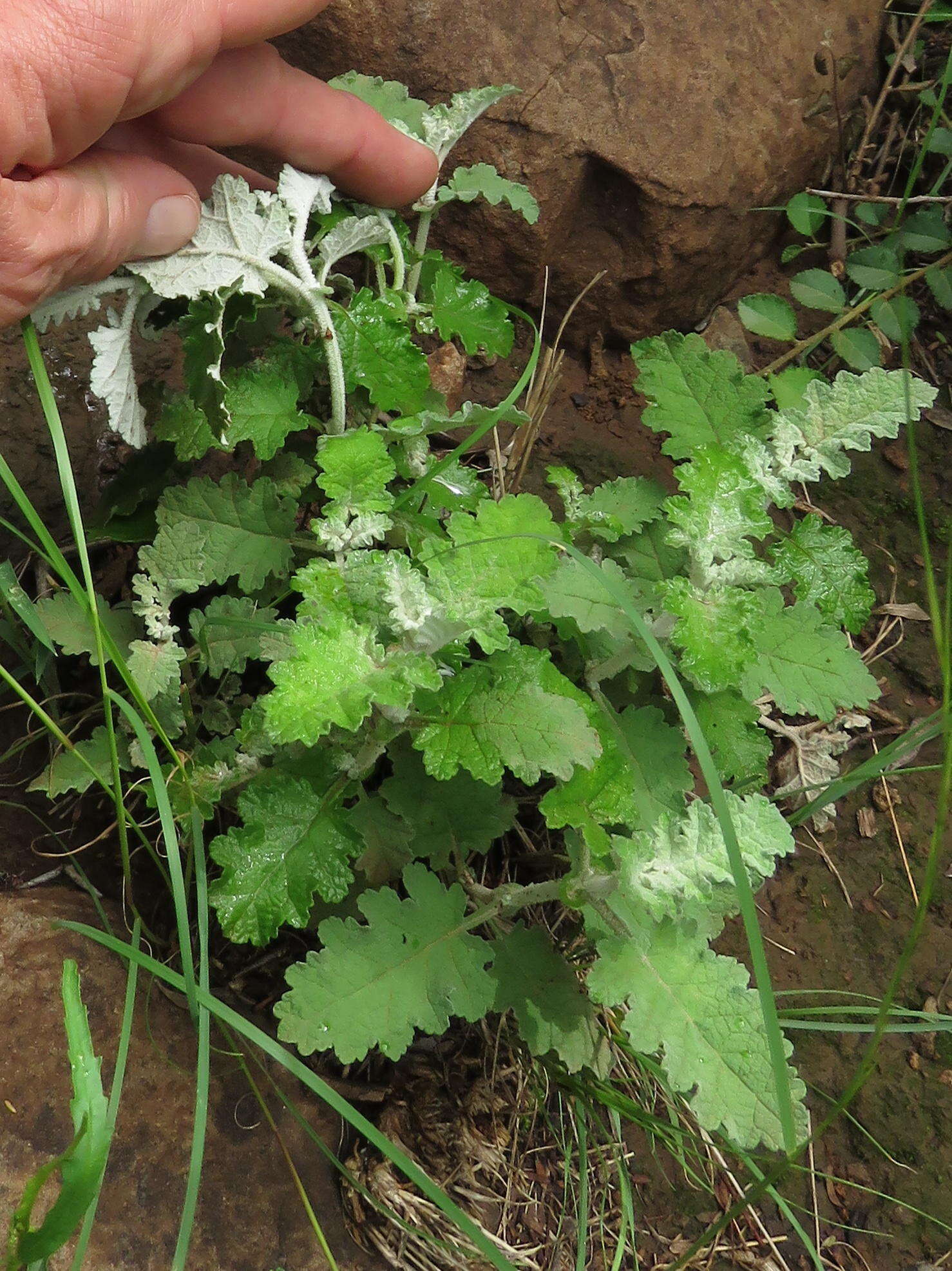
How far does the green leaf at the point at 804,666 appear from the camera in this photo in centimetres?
163

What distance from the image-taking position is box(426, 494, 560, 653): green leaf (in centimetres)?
135

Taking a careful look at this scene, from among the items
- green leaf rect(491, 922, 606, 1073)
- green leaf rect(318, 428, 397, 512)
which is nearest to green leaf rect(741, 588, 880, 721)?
green leaf rect(491, 922, 606, 1073)

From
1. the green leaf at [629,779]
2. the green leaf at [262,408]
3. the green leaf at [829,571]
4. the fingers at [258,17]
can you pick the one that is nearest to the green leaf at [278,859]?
the green leaf at [629,779]

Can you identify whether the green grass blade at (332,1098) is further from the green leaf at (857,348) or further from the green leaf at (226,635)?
the green leaf at (857,348)

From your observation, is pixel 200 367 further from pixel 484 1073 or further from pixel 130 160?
pixel 484 1073

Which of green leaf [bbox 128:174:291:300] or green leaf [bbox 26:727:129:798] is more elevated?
green leaf [bbox 128:174:291:300]

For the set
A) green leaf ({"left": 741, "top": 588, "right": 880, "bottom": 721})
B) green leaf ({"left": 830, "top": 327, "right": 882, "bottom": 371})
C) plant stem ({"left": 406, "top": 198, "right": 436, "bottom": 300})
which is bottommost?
green leaf ({"left": 741, "top": 588, "right": 880, "bottom": 721})

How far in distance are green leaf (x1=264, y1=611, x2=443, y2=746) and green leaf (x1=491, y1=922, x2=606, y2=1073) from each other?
1.65ft

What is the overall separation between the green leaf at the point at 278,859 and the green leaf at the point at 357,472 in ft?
1.46

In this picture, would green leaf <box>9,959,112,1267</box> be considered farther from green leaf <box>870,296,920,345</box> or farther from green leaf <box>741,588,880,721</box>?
green leaf <box>870,296,920,345</box>

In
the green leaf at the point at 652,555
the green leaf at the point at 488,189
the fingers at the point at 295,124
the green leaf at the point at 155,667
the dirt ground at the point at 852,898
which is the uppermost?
the fingers at the point at 295,124

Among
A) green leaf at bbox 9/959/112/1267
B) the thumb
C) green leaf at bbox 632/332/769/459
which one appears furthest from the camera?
green leaf at bbox 632/332/769/459

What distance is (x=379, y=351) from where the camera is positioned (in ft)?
5.38

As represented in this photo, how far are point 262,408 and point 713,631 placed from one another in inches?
31.9
